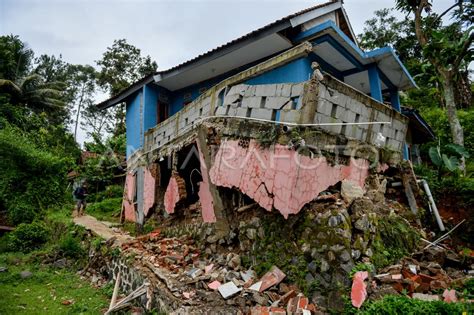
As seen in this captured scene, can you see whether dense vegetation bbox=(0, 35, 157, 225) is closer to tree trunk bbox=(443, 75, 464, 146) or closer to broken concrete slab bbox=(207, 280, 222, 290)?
broken concrete slab bbox=(207, 280, 222, 290)

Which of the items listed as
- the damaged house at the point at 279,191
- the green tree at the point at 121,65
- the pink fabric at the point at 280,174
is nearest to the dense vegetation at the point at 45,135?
the green tree at the point at 121,65

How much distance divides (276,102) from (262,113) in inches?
13.6

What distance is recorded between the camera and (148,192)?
371 inches

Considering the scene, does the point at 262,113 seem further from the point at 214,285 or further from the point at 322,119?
the point at 214,285

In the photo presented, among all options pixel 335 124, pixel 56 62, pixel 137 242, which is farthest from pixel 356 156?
pixel 56 62

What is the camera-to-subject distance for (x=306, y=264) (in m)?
4.54

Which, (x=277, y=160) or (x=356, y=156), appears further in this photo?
(x=356, y=156)

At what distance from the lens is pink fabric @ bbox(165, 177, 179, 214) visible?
8.06 m

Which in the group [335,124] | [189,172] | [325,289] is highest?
[335,124]

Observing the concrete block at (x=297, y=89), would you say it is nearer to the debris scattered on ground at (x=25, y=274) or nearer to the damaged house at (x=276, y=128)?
the damaged house at (x=276, y=128)

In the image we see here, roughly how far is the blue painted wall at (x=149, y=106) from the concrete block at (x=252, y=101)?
23.5 feet

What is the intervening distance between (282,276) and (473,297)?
7.99 feet

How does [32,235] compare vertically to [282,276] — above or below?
below

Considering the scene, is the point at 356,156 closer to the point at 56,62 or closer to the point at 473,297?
the point at 473,297
